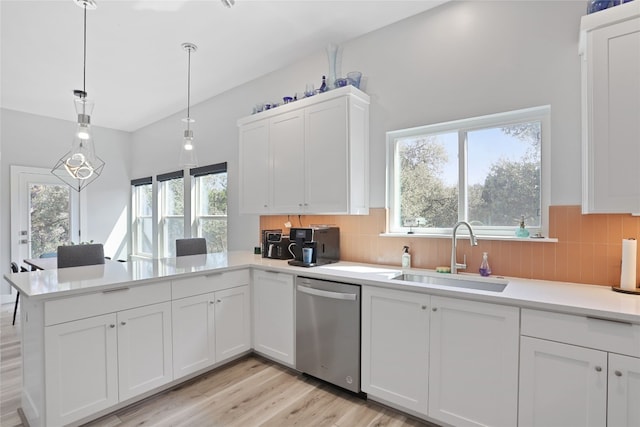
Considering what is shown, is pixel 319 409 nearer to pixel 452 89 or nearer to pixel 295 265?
pixel 295 265

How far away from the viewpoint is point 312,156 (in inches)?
111

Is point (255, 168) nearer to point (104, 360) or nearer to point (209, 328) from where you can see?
point (209, 328)

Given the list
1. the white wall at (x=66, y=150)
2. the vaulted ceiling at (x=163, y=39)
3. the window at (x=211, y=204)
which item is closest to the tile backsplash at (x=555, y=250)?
the vaulted ceiling at (x=163, y=39)

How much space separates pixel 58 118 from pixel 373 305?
5.97 meters

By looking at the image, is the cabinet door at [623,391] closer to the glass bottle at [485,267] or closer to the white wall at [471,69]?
the glass bottle at [485,267]

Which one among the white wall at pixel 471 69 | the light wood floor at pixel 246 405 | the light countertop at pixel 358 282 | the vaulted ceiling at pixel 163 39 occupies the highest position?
the vaulted ceiling at pixel 163 39

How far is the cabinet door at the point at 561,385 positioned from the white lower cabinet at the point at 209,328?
2.06 m

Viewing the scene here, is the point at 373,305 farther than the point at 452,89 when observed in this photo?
No

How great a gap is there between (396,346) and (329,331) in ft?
1.69

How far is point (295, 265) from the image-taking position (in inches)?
105

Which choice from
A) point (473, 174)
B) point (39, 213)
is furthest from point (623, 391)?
point (39, 213)

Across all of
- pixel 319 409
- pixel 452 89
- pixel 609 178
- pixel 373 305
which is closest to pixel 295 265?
pixel 373 305

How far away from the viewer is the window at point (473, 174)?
2164mm

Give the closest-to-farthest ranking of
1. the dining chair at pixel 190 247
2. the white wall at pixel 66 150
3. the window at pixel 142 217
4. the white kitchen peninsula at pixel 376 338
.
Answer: the white kitchen peninsula at pixel 376 338 < the dining chair at pixel 190 247 < the white wall at pixel 66 150 < the window at pixel 142 217
